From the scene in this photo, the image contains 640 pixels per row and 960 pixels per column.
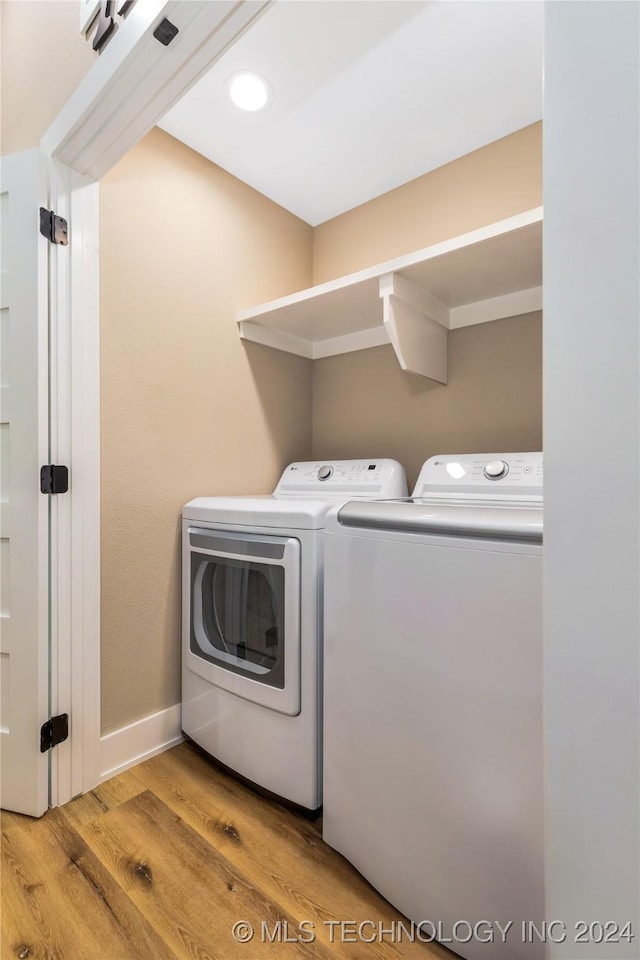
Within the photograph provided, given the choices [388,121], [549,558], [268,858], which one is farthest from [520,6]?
[268,858]

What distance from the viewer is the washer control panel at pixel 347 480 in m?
1.71

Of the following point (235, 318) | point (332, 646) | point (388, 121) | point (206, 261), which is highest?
point (388, 121)

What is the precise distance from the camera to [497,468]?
1.42m

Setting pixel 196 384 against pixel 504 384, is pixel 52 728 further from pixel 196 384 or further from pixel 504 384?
pixel 504 384

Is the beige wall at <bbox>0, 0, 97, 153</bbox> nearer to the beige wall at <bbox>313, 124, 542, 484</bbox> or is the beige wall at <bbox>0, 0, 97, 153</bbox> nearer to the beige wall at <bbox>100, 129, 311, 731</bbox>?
the beige wall at <bbox>100, 129, 311, 731</bbox>

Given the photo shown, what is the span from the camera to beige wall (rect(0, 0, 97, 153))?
130cm

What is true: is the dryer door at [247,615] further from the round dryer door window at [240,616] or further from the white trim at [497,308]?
the white trim at [497,308]

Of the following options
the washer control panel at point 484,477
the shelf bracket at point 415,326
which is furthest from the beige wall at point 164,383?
the washer control panel at point 484,477

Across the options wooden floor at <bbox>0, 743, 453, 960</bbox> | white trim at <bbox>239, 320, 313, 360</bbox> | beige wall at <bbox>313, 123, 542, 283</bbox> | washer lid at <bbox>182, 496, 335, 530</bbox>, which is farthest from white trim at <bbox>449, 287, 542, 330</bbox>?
wooden floor at <bbox>0, 743, 453, 960</bbox>

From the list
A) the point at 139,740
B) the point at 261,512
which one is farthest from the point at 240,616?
the point at 139,740

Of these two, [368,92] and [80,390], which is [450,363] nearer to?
[368,92]

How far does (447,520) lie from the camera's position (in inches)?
35.4

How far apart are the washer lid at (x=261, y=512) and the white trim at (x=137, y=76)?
3.64 ft

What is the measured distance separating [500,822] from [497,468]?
36.9 inches
